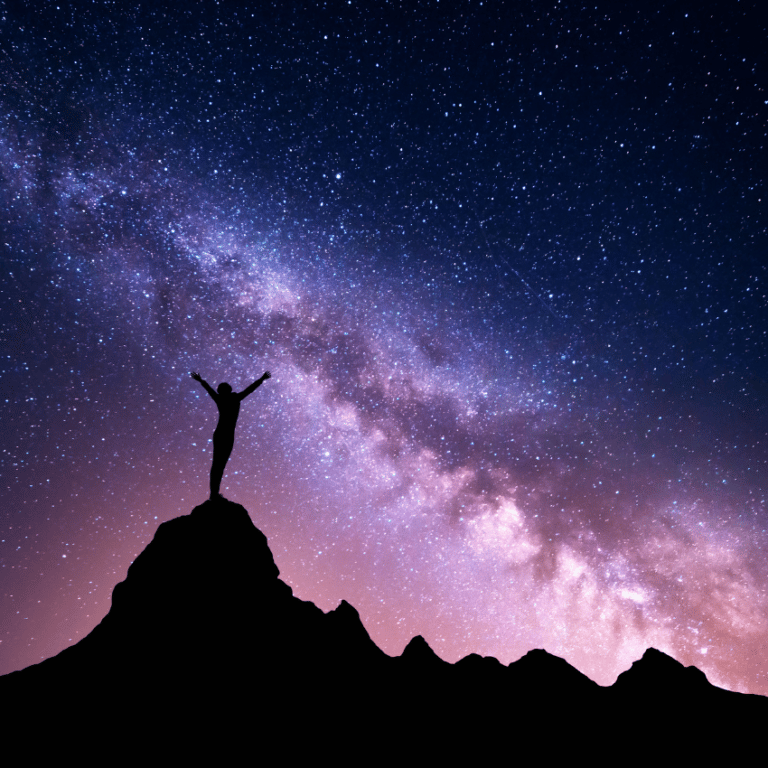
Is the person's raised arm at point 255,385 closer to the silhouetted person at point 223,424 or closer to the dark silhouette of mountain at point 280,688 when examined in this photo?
the silhouetted person at point 223,424

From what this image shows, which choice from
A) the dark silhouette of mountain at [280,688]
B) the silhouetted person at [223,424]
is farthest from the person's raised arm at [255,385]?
the dark silhouette of mountain at [280,688]

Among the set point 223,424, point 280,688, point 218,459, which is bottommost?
point 280,688

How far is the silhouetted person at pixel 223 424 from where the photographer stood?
32.9ft

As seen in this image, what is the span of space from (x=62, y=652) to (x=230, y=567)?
3599 millimetres

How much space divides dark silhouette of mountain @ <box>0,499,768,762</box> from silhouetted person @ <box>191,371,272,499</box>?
0.70 meters

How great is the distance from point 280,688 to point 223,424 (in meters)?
5.42

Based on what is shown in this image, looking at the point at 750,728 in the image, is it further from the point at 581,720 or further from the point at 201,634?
the point at 201,634

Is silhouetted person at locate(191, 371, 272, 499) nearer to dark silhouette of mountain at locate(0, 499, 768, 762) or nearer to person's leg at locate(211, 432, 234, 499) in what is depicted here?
person's leg at locate(211, 432, 234, 499)

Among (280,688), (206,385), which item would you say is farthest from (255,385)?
(280,688)

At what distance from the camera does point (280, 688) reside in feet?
28.6

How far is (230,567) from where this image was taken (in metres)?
9.37

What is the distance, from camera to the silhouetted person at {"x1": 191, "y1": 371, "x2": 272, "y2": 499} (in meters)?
10.0

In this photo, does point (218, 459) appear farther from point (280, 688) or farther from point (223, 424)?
point (280, 688)

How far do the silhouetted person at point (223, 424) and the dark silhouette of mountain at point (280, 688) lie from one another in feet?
2.28
